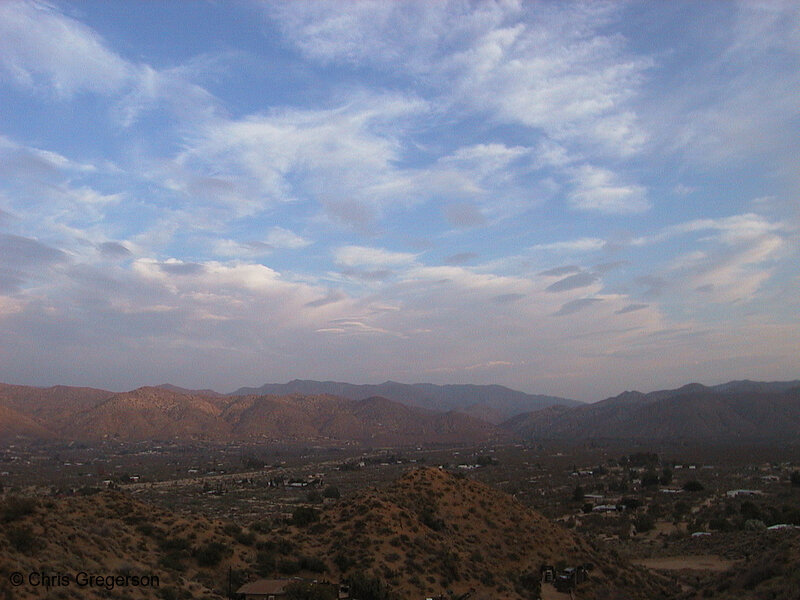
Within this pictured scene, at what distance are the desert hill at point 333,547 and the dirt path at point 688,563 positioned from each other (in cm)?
385

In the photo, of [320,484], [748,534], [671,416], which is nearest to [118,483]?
[320,484]

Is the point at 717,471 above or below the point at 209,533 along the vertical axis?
below

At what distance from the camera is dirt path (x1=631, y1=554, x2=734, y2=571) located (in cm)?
3139

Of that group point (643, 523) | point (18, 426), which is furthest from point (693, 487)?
point (18, 426)

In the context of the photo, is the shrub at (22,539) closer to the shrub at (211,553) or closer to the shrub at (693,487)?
the shrub at (211,553)

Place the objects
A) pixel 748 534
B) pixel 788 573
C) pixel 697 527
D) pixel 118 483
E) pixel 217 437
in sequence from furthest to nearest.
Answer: pixel 217 437, pixel 118 483, pixel 697 527, pixel 748 534, pixel 788 573

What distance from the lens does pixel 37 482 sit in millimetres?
71812

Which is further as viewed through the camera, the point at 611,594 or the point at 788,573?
the point at 611,594

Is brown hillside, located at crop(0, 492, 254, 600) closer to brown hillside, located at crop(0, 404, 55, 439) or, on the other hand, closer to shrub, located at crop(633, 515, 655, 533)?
A: shrub, located at crop(633, 515, 655, 533)

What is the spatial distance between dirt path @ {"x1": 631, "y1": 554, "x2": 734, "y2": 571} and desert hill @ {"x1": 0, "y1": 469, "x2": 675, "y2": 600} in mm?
3854

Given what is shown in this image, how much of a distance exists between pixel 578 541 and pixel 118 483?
59.0m

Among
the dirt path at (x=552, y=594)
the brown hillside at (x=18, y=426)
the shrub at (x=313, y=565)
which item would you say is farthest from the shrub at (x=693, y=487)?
the brown hillside at (x=18, y=426)

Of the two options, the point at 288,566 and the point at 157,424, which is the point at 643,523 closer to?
the point at 288,566

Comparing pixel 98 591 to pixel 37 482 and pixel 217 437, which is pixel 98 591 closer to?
pixel 37 482
